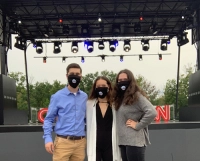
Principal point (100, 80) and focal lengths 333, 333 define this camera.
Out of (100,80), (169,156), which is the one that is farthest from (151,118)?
(169,156)

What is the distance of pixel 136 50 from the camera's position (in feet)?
57.2

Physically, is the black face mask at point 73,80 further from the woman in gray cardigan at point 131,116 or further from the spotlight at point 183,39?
the spotlight at point 183,39

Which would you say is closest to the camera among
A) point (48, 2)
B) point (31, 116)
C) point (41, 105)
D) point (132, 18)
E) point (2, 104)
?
point (2, 104)

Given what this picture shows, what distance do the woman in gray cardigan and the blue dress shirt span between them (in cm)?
42

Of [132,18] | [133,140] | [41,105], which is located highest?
[132,18]

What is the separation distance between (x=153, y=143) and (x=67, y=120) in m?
2.82

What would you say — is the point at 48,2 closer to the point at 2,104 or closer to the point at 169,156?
the point at 2,104

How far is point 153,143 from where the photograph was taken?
19.0 ft

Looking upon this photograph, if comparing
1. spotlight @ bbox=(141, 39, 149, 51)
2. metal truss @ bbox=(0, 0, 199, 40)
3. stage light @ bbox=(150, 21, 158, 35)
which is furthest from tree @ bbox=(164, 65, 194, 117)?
stage light @ bbox=(150, 21, 158, 35)

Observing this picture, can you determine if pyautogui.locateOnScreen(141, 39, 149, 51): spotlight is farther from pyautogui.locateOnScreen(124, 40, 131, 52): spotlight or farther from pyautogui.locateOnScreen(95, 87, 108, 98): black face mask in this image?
pyautogui.locateOnScreen(95, 87, 108, 98): black face mask

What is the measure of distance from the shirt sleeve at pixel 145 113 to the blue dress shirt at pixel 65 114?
608 mm

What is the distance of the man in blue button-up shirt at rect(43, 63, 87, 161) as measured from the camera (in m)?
3.37

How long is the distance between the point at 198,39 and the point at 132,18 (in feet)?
9.49

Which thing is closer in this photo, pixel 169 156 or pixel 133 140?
pixel 133 140
